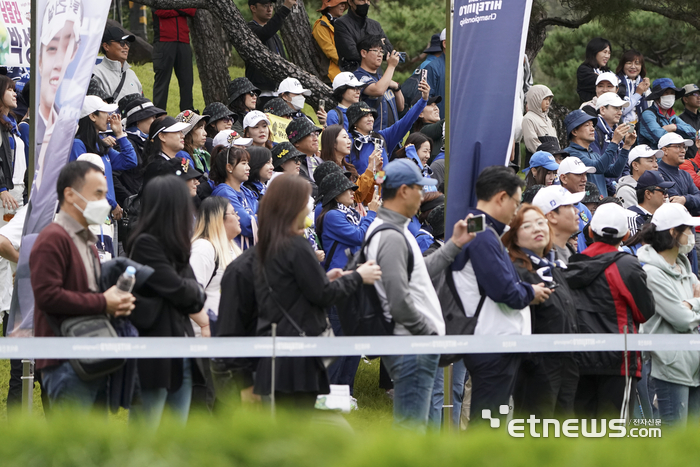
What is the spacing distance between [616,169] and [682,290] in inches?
168

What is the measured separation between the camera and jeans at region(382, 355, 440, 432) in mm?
5340

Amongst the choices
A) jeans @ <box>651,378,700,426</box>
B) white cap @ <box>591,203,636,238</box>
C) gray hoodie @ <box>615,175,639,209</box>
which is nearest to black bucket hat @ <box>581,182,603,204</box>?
gray hoodie @ <box>615,175,639,209</box>

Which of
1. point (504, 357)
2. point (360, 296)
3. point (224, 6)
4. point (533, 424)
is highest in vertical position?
point (224, 6)

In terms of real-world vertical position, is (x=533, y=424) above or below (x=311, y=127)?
below

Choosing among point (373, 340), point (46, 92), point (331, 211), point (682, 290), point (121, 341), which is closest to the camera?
point (121, 341)

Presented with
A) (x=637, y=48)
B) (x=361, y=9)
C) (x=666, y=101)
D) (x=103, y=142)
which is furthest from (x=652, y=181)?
(x=637, y=48)

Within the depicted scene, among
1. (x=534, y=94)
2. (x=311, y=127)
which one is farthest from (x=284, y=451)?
(x=534, y=94)

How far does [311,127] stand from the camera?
9.03m

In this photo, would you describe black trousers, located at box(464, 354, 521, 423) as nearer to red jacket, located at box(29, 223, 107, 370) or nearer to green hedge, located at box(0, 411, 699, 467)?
red jacket, located at box(29, 223, 107, 370)

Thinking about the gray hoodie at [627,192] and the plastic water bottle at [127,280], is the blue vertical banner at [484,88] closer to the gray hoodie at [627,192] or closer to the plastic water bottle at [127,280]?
the plastic water bottle at [127,280]

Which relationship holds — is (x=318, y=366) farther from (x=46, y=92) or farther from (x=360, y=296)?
(x=46, y=92)

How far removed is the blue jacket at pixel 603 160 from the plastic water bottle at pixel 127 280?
6.66m

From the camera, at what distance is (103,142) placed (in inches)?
316

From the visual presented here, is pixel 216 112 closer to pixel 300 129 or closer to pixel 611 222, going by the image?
pixel 300 129
